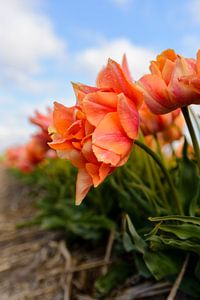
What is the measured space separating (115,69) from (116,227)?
1015 mm

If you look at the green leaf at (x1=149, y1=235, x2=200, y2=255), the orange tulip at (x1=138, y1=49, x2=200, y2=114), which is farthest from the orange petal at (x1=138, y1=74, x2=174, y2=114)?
the green leaf at (x1=149, y1=235, x2=200, y2=255)

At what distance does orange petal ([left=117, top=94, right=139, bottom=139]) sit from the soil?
0.57 m

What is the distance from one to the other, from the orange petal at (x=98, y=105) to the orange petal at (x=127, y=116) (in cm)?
2

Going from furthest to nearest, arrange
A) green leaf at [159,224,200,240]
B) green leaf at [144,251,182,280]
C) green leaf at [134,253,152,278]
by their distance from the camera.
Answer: green leaf at [134,253,152,278], green leaf at [144,251,182,280], green leaf at [159,224,200,240]

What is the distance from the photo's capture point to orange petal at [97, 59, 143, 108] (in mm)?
694

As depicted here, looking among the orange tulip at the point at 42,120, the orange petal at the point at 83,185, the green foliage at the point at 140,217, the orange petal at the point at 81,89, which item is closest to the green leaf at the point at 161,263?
the green foliage at the point at 140,217

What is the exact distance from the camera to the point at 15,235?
2400mm

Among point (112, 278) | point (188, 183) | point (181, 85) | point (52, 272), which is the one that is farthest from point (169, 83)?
point (52, 272)

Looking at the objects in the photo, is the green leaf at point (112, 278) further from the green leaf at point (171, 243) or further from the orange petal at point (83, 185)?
the orange petal at point (83, 185)

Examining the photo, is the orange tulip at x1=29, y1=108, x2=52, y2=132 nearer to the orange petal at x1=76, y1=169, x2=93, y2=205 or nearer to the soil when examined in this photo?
the soil

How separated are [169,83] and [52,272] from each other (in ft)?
3.64

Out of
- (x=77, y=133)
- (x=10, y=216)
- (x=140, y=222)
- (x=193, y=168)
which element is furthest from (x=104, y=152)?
Result: (x=10, y=216)

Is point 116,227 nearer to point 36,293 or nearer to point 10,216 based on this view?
point 36,293

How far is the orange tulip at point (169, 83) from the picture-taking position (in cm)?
70
